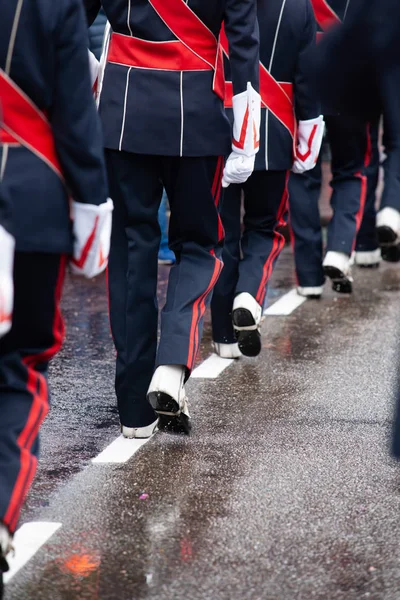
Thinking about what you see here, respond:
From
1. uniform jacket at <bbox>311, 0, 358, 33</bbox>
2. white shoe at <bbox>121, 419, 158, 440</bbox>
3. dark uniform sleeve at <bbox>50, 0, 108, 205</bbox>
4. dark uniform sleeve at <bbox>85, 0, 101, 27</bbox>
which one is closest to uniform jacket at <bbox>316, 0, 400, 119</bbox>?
dark uniform sleeve at <bbox>50, 0, 108, 205</bbox>

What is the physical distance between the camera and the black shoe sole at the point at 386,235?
777 cm

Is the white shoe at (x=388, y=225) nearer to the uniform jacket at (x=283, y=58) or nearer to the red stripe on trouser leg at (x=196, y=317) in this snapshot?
the uniform jacket at (x=283, y=58)

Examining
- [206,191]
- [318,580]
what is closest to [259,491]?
[318,580]

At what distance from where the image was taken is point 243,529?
3.61m

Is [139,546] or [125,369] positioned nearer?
[139,546]

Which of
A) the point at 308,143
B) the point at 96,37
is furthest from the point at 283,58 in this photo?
the point at 96,37

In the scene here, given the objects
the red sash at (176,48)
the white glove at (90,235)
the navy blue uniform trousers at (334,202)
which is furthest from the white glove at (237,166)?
the navy blue uniform trousers at (334,202)

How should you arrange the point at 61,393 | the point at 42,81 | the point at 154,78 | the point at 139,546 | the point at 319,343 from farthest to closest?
the point at 319,343
the point at 61,393
the point at 154,78
the point at 139,546
the point at 42,81

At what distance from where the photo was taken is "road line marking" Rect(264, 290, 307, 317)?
6.95 m

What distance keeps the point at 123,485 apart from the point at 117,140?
1.13 m

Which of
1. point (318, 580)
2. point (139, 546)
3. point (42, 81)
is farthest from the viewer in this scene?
point (139, 546)

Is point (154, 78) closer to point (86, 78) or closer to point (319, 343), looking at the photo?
point (86, 78)

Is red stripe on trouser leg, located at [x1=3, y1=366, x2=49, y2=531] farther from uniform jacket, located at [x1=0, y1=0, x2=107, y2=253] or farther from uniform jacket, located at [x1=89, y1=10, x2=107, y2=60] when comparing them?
uniform jacket, located at [x1=89, y1=10, x2=107, y2=60]

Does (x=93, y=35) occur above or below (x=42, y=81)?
below
